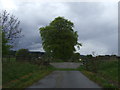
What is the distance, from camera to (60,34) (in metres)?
55.1

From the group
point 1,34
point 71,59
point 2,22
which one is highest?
point 2,22

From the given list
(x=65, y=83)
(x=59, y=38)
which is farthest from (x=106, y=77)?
(x=59, y=38)

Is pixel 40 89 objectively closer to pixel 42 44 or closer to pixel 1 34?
pixel 1 34

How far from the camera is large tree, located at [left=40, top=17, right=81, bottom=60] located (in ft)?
174

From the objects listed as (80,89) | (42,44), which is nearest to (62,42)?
(42,44)

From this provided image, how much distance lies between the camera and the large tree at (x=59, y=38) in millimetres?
53062

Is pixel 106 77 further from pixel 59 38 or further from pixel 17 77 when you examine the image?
pixel 59 38

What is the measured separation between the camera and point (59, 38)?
54.9 meters

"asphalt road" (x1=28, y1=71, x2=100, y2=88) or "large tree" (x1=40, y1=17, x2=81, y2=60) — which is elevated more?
"large tree" (x1=40, y1=17, x2=81, y2=60)

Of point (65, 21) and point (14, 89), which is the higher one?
point (65, 21)

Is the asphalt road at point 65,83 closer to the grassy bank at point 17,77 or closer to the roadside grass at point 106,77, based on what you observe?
the roadside grass at point 106,77

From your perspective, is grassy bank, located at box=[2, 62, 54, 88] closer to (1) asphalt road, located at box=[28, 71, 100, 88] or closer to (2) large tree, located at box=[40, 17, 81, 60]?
(1) asphalt road, located at box=[28, 71, 100, 88]

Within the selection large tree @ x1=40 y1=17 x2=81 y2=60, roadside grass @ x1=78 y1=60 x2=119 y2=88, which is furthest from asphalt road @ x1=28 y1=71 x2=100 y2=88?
large tree @ x1=40 y1=17 x2=81 y2=60

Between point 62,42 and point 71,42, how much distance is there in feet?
9.14
